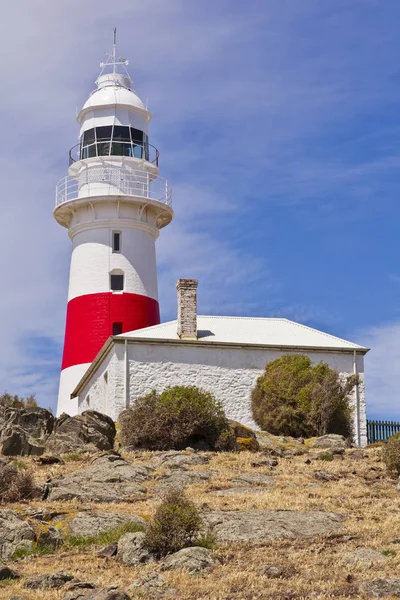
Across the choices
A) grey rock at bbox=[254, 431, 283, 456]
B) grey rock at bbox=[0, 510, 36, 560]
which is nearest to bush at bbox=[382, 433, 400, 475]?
grey rock at bbox=[254, 431, 283, 456]

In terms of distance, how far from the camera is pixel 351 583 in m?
10.8

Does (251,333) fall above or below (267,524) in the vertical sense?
above

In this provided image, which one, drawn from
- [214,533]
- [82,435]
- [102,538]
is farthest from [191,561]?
[82,435]

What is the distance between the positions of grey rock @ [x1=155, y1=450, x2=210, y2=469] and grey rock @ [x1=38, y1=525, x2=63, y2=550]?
656 cm

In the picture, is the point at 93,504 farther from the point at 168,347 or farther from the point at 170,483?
the point at 168,347

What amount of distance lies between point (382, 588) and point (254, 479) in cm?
787

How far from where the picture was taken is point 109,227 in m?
37.5

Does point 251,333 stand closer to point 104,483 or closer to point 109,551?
point 104,483

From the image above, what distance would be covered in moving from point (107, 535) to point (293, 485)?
209 inches

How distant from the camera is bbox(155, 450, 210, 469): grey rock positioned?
786 inches

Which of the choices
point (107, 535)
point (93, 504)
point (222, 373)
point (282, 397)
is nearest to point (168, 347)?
point (222, 373)

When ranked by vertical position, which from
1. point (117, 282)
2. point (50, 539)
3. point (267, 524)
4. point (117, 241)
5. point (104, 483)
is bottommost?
point (50, 539)

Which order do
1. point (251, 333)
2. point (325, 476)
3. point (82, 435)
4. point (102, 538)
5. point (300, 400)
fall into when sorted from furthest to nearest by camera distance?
point (251, 333) → point (300, 400) → point (82, 435) → point (325, 476) → point (102, 538)

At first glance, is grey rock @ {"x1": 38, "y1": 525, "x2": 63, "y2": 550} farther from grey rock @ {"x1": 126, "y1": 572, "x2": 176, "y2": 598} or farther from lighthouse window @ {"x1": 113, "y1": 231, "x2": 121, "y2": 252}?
lighthouse window @ {"x1": 113, "y1": 231, "x2": 121, "y2": 252}
